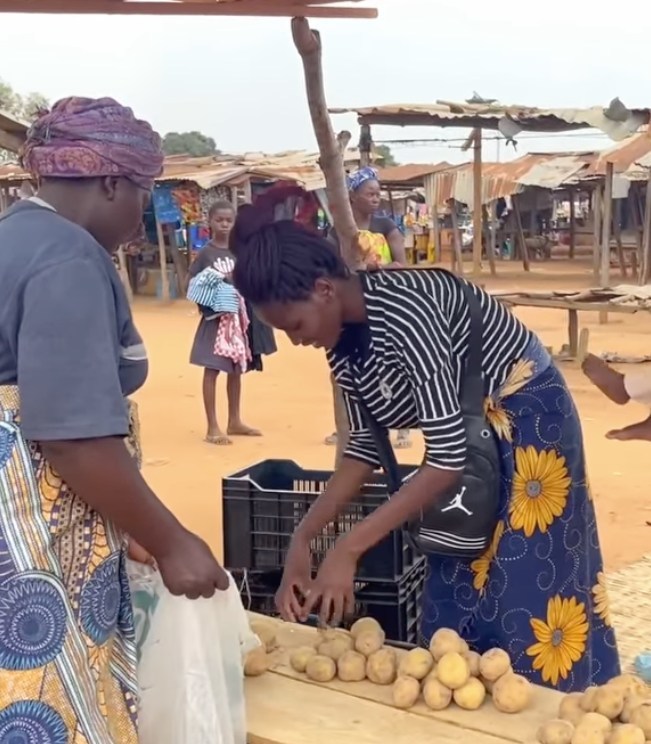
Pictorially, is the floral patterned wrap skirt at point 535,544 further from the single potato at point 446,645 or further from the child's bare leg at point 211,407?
the child's bare leg at point 211,407

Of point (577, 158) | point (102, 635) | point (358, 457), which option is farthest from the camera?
point (577, 158)

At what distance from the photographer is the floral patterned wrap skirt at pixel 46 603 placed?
60.9 inches

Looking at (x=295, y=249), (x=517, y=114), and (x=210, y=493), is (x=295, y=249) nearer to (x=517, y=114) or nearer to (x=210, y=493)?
(x=210, y=493)

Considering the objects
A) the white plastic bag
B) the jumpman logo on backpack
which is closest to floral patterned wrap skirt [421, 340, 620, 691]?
the jumpman logo on backpack

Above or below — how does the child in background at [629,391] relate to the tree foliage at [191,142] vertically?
below

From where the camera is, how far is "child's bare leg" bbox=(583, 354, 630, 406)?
3.92 ft

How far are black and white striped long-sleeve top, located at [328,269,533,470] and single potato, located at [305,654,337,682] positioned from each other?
493mm

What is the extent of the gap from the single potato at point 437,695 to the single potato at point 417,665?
4 cm

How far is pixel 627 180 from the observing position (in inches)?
714

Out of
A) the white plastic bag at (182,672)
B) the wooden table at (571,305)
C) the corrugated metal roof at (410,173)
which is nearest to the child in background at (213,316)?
the wooden table at (571,305)

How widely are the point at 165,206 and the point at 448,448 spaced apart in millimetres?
15298

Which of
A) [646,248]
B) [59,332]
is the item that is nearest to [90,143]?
[59,332]

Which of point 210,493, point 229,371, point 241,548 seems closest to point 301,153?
point 229,371

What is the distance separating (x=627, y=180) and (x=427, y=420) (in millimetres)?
17274
